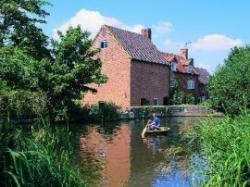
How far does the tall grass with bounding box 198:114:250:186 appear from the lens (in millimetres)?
10094

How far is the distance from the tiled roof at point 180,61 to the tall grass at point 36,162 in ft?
209

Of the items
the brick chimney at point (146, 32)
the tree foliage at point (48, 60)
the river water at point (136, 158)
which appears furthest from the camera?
the brick chimney at point (146, 32)

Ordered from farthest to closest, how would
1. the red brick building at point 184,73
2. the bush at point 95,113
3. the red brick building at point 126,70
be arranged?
1. the red brick building at point 184,73
2. the red brick building at point 126,70
3. the bush at point 95,113

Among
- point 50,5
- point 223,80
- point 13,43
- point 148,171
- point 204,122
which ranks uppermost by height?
point 50,5

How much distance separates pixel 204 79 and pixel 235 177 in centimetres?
7700

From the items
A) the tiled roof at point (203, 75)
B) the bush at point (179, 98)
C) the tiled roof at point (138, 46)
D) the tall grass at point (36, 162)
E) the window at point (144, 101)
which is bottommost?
the tall grass at point (36, 162)

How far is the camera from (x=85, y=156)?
2567 centimetres

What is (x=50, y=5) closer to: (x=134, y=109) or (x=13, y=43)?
(x=13, y=43)

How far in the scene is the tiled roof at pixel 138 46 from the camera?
6312 cm

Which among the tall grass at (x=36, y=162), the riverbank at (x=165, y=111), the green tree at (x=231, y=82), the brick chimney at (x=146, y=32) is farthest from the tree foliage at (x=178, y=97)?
the tall grass at (x=36, y=162)

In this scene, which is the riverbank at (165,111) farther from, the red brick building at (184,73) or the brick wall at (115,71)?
the red brick building at (184,73)

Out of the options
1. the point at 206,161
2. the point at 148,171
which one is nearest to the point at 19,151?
the point at 206,161

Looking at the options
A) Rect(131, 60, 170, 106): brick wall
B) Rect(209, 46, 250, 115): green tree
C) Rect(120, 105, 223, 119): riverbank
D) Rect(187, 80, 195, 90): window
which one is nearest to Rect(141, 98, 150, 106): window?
Rect(131, 60, 170, 106): brick wall

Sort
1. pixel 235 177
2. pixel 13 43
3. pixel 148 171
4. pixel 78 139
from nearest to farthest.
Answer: pixel 235 177 → pixel 148 171 → pixel 78 139 → pixel 13 43
